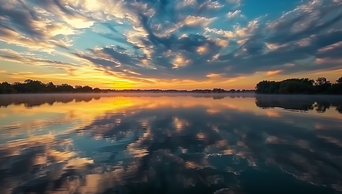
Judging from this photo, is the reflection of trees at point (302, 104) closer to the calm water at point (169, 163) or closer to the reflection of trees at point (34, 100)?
the calm water at point (169, 163)

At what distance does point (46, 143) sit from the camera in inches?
527

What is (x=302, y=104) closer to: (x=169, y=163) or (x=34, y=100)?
(x=169, y=163)

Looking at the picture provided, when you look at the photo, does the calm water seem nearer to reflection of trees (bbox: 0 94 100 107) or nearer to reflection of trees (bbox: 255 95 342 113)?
reflection of trees (bbox: 255 95 342 113)

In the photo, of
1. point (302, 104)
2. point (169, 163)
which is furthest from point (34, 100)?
point (302, 104)

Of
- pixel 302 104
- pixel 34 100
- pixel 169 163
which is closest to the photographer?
pixel 169 163

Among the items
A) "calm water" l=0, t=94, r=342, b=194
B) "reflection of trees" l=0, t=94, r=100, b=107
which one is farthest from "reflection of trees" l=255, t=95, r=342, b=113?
"reflection of trees" l=0, t=94, r=100, b=107

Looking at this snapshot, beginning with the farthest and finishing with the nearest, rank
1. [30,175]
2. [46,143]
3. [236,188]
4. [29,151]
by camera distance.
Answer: [46,143], [29,151], [30,175], [236,188]

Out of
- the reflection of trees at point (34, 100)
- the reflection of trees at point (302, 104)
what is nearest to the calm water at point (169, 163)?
the reflection of trees at point (302, 104)

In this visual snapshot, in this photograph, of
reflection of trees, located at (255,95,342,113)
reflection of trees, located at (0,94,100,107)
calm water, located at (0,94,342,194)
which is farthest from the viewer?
reflection of trees, located at (0,94,100,107)

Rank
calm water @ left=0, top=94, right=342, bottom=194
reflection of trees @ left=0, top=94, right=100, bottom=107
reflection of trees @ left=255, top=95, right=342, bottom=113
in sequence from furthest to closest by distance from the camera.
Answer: reflection of trees @ left=0, top=94, right=100, bottom=107 → reflection of trees @ left=255, top=95, right=342, bottom=113 → calm water @ left=0, top=94, right=342, bottom=194

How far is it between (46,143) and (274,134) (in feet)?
51.7

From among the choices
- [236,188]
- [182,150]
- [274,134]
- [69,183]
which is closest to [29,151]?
[69,183]

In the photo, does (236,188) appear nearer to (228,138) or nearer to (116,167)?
(116,167)

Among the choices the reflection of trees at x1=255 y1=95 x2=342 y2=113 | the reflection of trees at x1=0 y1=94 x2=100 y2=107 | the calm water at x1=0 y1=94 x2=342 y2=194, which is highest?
the reflection of trees at x1=255 y1=95 x2=342 y2=113
